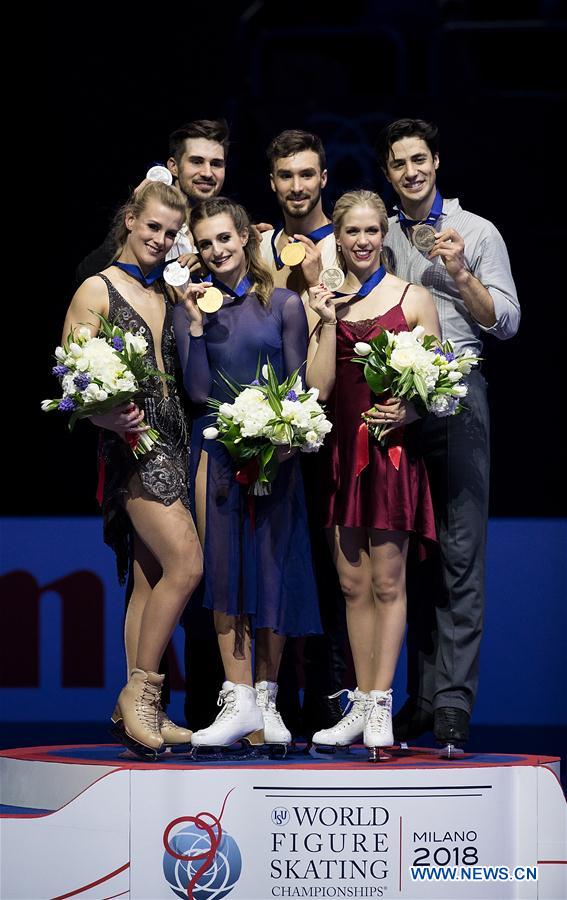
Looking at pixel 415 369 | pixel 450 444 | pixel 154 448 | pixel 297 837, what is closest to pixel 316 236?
pixel 415 369

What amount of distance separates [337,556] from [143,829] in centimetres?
110

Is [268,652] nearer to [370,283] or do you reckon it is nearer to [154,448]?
[154,448]

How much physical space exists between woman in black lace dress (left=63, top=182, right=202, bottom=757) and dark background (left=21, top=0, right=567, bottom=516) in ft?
8.97

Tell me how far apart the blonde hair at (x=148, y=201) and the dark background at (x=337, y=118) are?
266cm

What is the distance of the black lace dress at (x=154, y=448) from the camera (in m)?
4.99

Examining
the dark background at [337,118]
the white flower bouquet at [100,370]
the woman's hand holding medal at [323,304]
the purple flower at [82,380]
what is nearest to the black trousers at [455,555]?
the woman's hand holding medal at [323,304]

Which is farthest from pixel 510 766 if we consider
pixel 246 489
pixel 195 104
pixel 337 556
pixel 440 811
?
pixel 195 104

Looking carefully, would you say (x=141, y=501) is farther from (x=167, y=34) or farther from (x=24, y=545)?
(x=167, y=34)

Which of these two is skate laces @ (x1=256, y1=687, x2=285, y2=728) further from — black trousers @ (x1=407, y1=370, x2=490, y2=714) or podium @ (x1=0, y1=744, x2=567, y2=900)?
black trousers @ (x1=407, y1=370, x2=490, y2=714)

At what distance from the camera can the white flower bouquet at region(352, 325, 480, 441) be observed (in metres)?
4.90

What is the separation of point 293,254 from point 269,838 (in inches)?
73.3

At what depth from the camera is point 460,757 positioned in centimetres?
508

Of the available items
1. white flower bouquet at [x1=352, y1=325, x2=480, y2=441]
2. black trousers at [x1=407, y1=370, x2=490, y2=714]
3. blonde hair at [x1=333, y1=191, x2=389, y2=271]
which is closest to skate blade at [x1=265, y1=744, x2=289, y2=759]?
black trousers at [x1=407, y1=370, x2=490, y2=714]

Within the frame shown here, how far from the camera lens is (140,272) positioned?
16.8 feet
